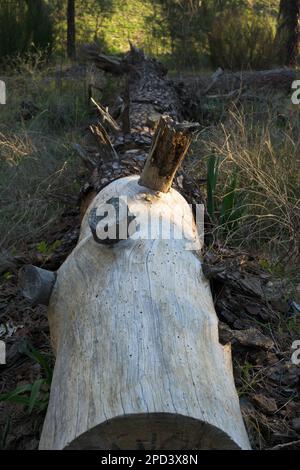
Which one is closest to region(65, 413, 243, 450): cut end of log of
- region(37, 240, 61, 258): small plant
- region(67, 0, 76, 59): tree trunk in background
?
region(37, 240, 61, 258): small plant

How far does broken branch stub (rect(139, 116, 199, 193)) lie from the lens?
304 centimetres

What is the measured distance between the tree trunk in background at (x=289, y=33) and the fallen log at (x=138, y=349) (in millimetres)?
6845

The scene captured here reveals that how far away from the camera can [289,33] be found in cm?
908

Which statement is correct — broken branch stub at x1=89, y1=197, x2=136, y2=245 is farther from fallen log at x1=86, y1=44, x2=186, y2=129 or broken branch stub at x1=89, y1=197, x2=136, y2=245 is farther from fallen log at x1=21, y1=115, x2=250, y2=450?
fallen log at x1=86, y1=44, x2=186, y2=129

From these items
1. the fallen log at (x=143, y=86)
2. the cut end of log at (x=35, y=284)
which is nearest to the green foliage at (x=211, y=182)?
the fallen log at (x=143, y=86)

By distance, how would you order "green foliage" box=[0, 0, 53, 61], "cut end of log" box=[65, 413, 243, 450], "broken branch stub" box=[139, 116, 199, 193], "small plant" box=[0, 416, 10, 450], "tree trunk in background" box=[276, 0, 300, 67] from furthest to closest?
"tree trunk in background" box=[276, 0, 300, 67], "green foliage" box=[0, 0, 53, 61], "broken branch stub" box=[139, 116, 199, 193], "small plant" box=[0, 416, 10, 450], "cut end of log" box=[65, 413, 243, 450]

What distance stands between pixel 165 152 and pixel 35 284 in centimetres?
91

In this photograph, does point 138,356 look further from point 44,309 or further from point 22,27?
point 22,27

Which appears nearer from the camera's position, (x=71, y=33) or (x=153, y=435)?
(x=153, y=435)

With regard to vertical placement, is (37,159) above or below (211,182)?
below

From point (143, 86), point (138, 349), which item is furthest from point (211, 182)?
point (143, 86)

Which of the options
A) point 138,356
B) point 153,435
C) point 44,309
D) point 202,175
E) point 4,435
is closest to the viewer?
point 153,435

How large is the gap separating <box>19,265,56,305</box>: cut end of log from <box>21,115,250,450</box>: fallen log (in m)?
0.04
